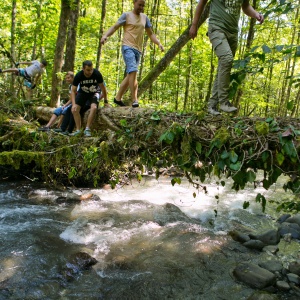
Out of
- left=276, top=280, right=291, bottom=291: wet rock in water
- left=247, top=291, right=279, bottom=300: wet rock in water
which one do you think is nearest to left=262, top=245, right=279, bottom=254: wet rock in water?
left=276, top=280, right=291, bottom=291: wet rock in water

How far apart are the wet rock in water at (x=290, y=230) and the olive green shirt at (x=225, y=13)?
5.16 m

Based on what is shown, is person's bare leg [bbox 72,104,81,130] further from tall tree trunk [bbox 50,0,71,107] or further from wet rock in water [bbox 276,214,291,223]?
wet rock in water [bbox 276,214,291,223]

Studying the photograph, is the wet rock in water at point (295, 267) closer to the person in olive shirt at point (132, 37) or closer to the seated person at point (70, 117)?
the person in olive shirt at point (132, 37)

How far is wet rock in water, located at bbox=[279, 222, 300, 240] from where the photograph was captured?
22.9ft

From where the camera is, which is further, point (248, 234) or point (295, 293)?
point (248, 234)

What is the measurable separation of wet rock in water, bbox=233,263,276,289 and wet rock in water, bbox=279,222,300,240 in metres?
2.21

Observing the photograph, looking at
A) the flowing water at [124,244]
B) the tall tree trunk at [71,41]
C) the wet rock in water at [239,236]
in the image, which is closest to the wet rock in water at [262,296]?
the flowing water at [124,244]

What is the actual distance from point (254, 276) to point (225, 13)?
4.40 m

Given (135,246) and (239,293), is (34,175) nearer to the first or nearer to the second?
(135,246)

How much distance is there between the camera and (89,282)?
489cm

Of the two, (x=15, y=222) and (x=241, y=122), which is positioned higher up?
(x=241, y=122)

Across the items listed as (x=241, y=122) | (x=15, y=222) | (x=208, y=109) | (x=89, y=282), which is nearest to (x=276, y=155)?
(x=241, y=122)

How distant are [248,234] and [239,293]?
222cm

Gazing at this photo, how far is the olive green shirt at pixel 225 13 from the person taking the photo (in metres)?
4.31
